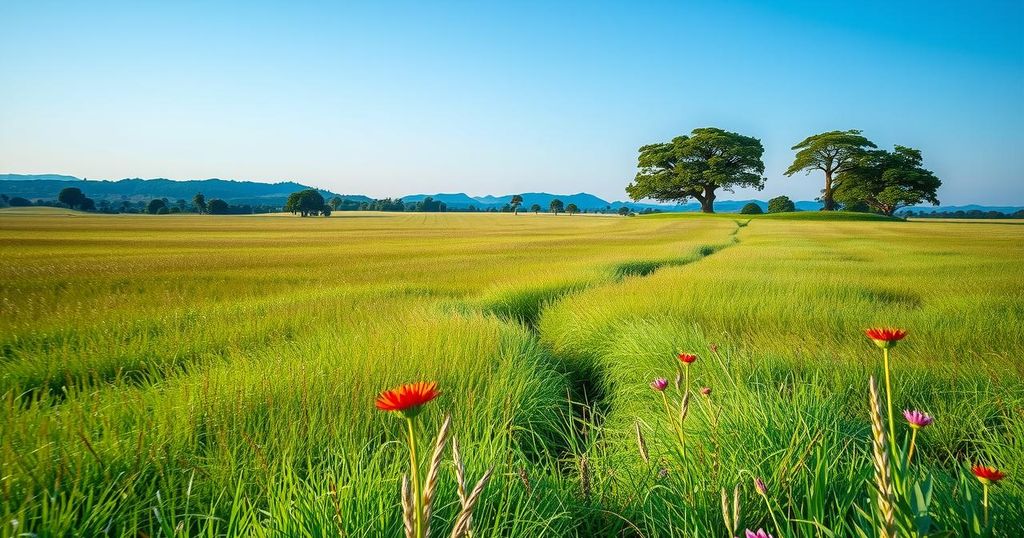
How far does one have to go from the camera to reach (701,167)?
55.1 metres

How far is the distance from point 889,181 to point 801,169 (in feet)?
29.4

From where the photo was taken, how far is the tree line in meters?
49.9

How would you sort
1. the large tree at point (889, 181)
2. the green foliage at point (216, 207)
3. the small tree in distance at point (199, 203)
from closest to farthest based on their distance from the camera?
the large tree at point (889, 181) < the green foliage at point (216, 207) < the small tree in distance at point (199, 203)

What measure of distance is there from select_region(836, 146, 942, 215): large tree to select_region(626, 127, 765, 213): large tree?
33.4ft

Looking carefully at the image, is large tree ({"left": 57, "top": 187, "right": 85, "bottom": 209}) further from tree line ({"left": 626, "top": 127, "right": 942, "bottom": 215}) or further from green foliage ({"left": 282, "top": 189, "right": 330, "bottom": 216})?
tree line ({"left": 626, "top": 127, "right": 942, "bottom": 215})

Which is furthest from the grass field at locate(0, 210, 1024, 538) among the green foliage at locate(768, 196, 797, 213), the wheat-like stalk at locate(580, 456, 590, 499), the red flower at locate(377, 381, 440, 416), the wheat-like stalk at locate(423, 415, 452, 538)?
the green foliage at locate(768, 196, 797, 213)

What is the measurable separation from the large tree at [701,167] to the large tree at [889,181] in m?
10.2

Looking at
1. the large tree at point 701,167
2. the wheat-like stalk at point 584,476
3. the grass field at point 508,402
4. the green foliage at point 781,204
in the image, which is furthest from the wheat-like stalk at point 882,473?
the green foliage at point 781,204

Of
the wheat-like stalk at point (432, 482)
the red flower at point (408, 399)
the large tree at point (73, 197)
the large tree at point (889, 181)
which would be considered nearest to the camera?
the wheat-like stalk at point (432, 482)

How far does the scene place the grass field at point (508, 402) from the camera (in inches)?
72.9

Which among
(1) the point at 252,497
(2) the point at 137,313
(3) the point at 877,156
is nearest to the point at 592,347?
(1) the point at 252,497

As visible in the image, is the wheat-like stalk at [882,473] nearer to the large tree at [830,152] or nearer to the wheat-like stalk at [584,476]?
the wheat-like stalk at [584,476]

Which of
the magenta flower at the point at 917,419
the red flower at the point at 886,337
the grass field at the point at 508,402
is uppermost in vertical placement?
the red flower at the point at 886,337

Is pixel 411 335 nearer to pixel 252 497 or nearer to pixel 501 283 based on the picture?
pixel 252 497
